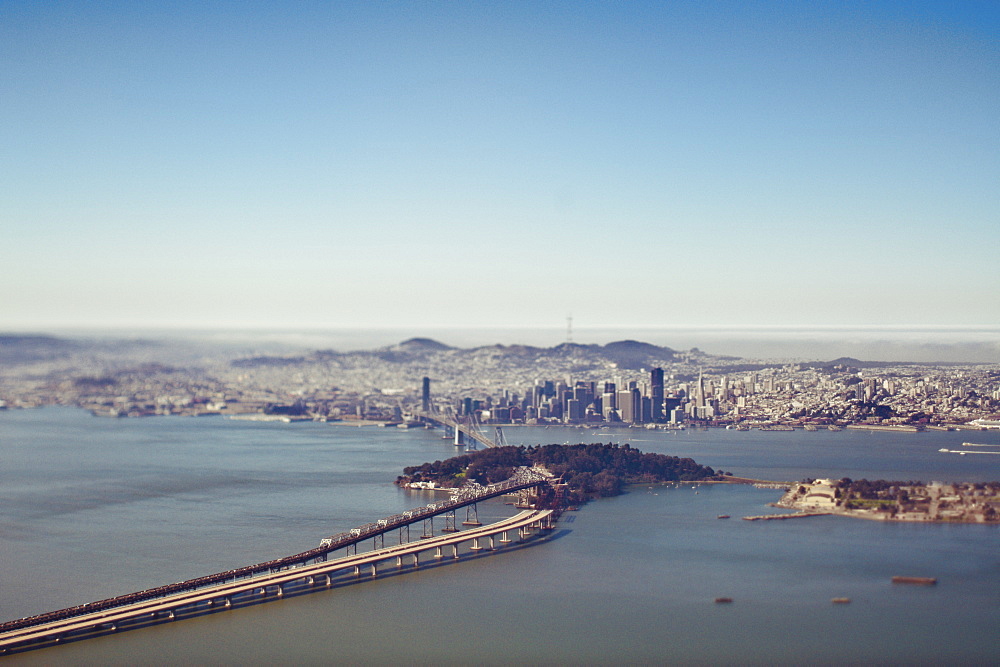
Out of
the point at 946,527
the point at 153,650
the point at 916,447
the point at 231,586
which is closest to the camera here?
the point at 153,650

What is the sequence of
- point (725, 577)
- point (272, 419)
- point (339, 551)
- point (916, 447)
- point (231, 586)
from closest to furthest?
point (231, 586), point (725, 577), point (339, 551), point (916, 447), point (272, 419)

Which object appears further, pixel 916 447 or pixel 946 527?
pixel 916 447

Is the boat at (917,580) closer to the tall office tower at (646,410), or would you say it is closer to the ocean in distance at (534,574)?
the ocean in distance at (534,574)

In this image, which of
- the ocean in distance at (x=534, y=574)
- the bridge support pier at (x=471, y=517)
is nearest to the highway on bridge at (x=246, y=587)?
the ocean in distance at (x=534, y=574)

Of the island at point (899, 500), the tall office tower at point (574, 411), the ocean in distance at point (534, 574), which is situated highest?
the tall office tower at point (574, 411)

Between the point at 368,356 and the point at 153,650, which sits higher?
the point at 368,356

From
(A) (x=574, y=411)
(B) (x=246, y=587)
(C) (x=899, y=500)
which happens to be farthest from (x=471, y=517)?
(A) (x=574, y=411)

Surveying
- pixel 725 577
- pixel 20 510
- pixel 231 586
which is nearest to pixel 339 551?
pixel 231 586

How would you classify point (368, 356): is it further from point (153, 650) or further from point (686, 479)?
point (153, 650)
